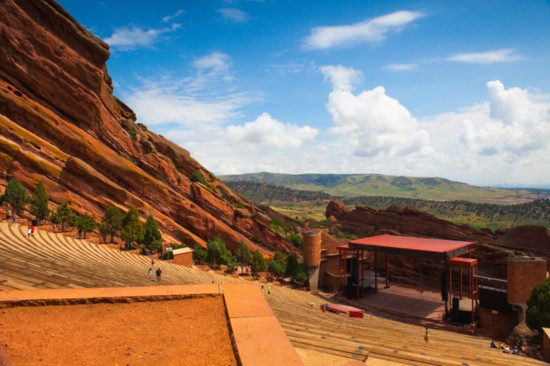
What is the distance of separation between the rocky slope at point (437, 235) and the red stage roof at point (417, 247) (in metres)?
11.8

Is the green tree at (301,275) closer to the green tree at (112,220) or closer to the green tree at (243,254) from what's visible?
the green tree at (243,254)

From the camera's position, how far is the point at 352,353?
8414mm

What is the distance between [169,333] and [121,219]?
36343mm

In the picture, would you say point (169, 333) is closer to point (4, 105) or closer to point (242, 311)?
point (242, 311)

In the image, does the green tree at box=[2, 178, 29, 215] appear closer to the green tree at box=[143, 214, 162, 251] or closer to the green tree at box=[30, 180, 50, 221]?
the green tree at box=[30, 180, 50, 221]

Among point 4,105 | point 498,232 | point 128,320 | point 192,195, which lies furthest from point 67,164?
point 498,232

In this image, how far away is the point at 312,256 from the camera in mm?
45312

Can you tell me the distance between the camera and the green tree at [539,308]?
75.6ft

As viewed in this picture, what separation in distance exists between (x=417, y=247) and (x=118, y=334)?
3597 centimetres

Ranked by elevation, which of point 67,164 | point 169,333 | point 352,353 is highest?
point 67,164

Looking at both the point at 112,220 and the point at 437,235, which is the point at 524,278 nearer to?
the point at 437,235

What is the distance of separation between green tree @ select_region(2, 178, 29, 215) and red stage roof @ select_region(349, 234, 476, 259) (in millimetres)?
35791

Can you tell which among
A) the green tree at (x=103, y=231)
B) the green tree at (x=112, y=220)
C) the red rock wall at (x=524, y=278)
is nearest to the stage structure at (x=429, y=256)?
the red rock wall at (x=524, y=278)

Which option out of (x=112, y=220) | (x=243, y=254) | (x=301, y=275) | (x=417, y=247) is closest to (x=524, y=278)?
(x=417, y=247)
